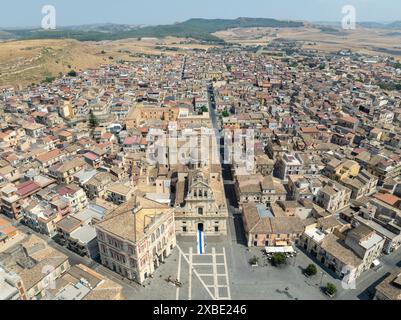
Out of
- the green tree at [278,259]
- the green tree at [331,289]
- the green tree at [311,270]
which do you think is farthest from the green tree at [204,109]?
the green tree at [331,289]

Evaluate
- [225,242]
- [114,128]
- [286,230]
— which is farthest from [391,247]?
[114,128]

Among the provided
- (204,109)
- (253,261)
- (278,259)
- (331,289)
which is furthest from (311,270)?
(204,109)

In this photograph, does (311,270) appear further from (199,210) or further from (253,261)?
(199,210)

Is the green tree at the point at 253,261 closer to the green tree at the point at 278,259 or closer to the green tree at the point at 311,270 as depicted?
the green tree at the point at 278,259

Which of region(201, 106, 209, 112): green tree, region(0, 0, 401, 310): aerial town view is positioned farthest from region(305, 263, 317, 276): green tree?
region(201, 106, 209, 112): green tree

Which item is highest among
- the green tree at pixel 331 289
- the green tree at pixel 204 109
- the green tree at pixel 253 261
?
the green tree at pixel 204 109

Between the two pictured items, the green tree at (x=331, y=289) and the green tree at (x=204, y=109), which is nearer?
the green tree at (x=331, y=289)
